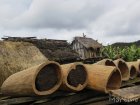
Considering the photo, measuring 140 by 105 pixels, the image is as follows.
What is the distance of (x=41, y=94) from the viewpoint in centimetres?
384

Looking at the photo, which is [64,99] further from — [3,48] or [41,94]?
[3,48]

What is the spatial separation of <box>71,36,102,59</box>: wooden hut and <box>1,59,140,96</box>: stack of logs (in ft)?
63.1

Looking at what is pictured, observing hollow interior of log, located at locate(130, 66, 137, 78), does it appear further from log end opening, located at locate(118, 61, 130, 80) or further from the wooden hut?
the wooden hut

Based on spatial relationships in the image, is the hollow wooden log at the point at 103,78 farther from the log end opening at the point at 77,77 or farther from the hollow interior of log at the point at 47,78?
the hollow interior of log at the point at 47,78

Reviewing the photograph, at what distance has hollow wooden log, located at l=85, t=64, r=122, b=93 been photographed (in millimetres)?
4328

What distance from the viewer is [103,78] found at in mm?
4375

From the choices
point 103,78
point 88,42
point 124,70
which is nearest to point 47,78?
point 103,78

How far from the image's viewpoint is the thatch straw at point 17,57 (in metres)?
9.48

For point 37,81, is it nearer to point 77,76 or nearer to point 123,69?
point 77,76

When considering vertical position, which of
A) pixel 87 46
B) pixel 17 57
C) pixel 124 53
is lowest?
pixel 17 57

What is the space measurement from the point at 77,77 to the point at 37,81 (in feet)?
2.12

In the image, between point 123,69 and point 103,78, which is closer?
point 103,78

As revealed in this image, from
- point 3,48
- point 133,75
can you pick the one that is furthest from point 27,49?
point 133,75

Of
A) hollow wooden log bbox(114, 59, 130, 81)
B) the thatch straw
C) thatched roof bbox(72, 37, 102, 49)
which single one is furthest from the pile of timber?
thatched roof bbox(72, 37, 102, 49)
